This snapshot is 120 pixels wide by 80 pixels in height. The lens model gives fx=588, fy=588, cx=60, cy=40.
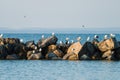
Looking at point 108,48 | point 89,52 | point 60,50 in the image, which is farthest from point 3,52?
point 108,48

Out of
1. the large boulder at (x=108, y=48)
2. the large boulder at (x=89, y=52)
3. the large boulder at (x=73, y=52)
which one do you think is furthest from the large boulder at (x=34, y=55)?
the large boulder at (x=108, y=48)

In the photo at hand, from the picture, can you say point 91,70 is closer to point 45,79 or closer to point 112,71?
point 112,71

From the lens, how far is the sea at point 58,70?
47156 mm

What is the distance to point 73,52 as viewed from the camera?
60.6m

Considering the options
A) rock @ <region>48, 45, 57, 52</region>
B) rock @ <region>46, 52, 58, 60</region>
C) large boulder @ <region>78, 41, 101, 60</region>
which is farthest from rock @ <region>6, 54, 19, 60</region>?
large boulder @ <region>78, 41, 101, 60</region>

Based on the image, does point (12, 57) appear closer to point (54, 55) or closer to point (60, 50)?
point (54, 55)

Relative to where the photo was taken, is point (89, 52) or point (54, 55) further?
point (54, 55)

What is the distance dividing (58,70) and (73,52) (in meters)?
7.76

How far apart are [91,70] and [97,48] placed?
7918 millimetres

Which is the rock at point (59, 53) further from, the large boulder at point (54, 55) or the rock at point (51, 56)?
the rock at point (51, 56)

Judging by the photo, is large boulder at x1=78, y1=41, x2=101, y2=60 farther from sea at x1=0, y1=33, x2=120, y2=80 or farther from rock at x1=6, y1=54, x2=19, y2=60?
rock at x1=6, y1=54, x2=19, y2=60

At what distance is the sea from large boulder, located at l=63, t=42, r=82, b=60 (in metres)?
0.80

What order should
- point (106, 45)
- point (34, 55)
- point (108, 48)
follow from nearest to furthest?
point (108, 48) < point (106, 45) < point (34, 55)

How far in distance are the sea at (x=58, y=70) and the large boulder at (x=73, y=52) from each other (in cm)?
80
